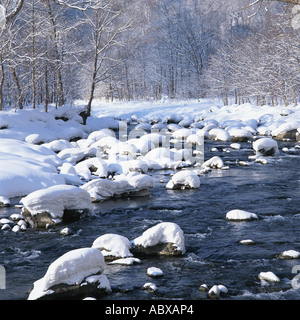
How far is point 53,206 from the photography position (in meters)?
8.33

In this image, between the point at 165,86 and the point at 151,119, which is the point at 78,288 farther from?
the point at 165,86

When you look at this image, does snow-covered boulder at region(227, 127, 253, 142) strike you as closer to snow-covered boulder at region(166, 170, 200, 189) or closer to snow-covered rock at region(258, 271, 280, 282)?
snow-covered boulder at region(166, 170, 200, 189)

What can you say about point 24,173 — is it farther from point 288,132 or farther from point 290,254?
point 288,132

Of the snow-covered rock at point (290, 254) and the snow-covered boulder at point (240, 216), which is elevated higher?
the snow-covered boulder at point (240, 216)

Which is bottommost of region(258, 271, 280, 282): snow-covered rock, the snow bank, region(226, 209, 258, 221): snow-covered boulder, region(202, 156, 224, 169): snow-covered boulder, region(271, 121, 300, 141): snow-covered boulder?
region(258, 271, 280, 282): snow-covered rock

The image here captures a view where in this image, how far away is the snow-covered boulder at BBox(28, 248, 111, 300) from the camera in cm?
502

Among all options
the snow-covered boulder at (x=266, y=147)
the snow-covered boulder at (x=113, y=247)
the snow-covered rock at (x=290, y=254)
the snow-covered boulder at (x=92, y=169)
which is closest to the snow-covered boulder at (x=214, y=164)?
the snow-covered boulder at (x=266, y=147)

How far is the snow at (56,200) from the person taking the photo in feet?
26.9

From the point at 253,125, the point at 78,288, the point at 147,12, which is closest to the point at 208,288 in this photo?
the point at 78,288

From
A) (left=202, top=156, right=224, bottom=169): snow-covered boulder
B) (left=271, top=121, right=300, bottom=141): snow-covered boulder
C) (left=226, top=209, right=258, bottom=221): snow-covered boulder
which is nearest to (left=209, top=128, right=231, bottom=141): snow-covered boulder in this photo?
(left=271, top=121, right=300, bottom=141): snow-covered boulder

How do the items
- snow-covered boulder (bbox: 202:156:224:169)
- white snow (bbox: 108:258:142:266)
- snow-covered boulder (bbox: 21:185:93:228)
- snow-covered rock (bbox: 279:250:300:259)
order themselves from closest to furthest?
1. white snow (bbox: 108:258:142:266)
2. snow-covered rock (bbox: 279:250:300:259)
3. snow-covered boulder (bbox: 21:185:93:228)
4. snow-covered boulder (bbox: 202:156:224:169)

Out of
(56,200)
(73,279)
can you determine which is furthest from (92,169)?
(73,279)

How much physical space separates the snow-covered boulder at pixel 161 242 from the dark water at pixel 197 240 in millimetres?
176

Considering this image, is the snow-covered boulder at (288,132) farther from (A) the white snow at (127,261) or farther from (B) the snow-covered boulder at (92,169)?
(A) the white snow at (127,261)
